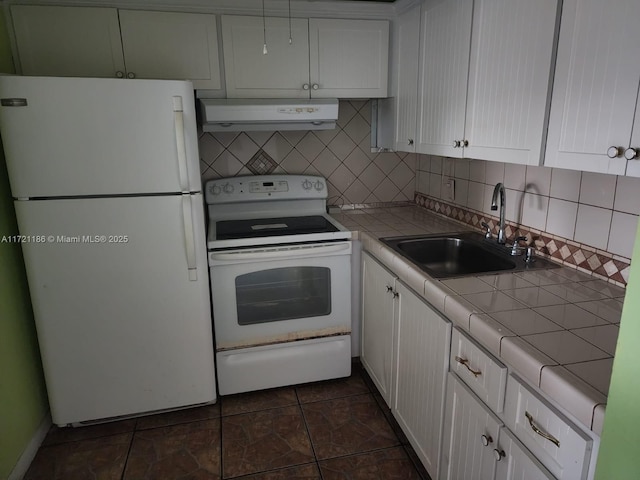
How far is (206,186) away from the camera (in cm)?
257

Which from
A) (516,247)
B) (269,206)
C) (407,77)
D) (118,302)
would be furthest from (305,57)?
(118,302)

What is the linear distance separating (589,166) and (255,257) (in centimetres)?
149

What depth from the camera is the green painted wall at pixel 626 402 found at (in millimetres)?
675

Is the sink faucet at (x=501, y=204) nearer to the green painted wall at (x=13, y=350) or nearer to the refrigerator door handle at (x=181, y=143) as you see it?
the refrigerator door handle at (x=181, y=143)

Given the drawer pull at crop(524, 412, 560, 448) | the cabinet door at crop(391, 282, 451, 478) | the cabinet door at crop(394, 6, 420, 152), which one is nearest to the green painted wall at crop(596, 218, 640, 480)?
the drawer pull at crop(524, 412, 560, 448)

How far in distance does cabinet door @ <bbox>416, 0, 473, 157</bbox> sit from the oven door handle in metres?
0.69

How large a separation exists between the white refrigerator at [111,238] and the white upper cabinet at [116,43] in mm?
407

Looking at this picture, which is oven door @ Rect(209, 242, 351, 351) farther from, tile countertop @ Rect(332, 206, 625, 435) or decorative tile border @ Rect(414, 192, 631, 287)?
decorative tile border @ Rect(414, 192, 631, 287)

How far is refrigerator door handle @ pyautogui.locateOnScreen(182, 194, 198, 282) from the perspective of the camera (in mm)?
1970

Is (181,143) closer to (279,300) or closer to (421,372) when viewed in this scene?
(279,300)

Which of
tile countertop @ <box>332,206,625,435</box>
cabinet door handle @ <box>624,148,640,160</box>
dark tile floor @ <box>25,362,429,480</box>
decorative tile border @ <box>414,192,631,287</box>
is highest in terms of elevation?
cabinet door handle @ <box>624,148,640,160</box>

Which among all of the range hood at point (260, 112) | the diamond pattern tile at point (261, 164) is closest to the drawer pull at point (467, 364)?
the range hood at point (260, 112)

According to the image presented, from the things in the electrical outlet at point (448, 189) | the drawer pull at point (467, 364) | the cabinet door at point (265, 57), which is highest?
the cabinet door at point (265, 57)

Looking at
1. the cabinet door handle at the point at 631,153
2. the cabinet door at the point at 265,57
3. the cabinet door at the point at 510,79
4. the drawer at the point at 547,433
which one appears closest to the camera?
the drawer at the point at 547,433
